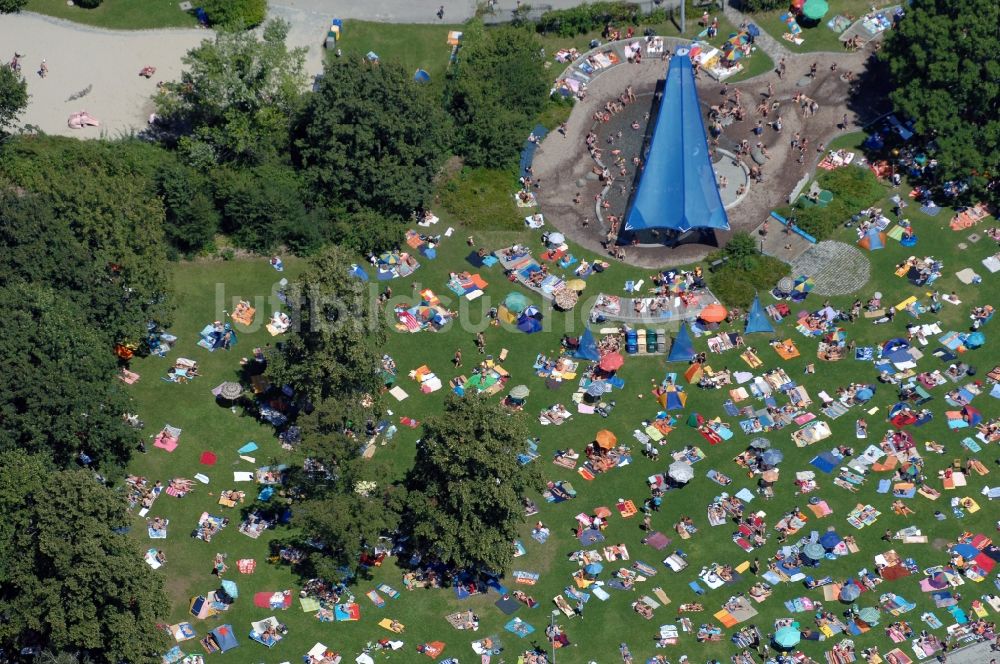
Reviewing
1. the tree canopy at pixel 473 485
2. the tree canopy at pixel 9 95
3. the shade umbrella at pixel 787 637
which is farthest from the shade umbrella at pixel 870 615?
the tree canopy at pixel 9 95

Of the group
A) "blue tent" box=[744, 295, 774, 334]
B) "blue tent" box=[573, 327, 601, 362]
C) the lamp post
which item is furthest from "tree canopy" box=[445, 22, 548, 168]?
the lamp post

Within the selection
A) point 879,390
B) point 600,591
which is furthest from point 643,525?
point 879,390

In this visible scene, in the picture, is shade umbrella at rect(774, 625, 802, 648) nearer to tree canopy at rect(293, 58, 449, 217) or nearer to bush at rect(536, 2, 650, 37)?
tree canopy at rect(293, 58, 449, 217)

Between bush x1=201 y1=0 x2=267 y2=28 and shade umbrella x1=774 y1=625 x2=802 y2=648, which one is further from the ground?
bush x1=201 y1=0 x2=267 y2=28

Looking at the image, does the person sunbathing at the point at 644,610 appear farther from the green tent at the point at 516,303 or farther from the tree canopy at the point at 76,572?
the tree canopy at the point at 76,572

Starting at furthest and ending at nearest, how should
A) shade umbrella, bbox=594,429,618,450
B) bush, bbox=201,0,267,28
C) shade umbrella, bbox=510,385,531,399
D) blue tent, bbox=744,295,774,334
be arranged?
bush, bbox=201,0,267,28 → blue tent, bbox=744,295,774,334 → shade umbrella, bbox=510,385,531,399 → shade umbrella, bbox=594,429,618,450

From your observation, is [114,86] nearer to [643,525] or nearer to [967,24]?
[643,525]
